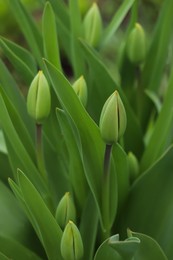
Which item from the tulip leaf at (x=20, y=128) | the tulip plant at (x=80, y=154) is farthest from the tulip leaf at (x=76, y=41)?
the tulip leaf at (x=20, y=128)

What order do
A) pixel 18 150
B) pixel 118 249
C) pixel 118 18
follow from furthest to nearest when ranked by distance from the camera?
1. pixel 118 18
2. pixel 18 150
3. pixel 118 249

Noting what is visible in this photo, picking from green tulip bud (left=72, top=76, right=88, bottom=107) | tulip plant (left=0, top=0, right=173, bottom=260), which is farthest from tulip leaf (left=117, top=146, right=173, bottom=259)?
green tulip bud (left=72, top=76, right=88, bottom=107)

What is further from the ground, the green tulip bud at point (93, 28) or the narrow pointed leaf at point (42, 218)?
the green tulip bud at point (93, 28)

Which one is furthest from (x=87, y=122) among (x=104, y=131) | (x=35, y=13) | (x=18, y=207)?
(x=35, y=13)

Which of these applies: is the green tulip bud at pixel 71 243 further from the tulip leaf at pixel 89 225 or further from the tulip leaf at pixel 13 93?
the tulip leaf at pixel 13 93

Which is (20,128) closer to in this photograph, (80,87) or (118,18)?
(80,87)

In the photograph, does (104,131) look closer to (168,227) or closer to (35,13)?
(168,227)

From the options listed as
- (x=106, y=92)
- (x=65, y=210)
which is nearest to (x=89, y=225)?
(x=65, y=210)
